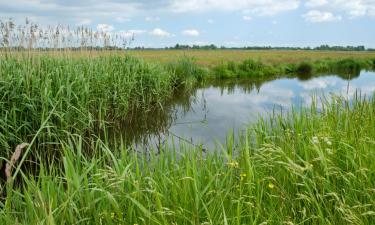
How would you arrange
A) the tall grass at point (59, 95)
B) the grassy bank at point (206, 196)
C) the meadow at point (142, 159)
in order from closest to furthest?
1. the grassy bank at point (206, 196)
2. the meadow at point (142, 159)
3. the tall grass at point (59, 95)

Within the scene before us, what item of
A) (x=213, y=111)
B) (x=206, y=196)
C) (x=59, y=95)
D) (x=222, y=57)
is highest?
(x=222, y=57)

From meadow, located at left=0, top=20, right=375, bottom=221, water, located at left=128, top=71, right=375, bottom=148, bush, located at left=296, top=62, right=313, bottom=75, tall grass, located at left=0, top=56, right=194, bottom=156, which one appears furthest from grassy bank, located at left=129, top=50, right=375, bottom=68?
meadow, located at left=0, top=20, right=375, bottom=221

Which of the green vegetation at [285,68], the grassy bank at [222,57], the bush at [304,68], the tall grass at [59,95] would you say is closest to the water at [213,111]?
the tall grass at [59,95]

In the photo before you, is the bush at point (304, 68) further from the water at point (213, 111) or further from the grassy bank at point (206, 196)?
the grassy bank at point (206, 196)

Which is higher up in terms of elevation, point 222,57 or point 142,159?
point 222,57

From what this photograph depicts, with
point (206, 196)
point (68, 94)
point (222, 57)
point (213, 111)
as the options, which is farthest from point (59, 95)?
point (222, 57)

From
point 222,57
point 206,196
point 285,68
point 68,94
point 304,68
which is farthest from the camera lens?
point 222,57

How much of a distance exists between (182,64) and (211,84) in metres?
3.94

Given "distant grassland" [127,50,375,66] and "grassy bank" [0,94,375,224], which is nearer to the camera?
"grassy bank" [0,94,375,224]

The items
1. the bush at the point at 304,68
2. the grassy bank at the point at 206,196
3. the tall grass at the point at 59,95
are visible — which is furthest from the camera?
the bush at the point at 304,68


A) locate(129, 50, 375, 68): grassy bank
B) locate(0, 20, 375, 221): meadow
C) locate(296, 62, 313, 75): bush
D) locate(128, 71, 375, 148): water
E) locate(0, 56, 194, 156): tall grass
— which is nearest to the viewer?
locate(0, 20, 375, 221): meadow

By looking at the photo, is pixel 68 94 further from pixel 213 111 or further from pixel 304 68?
pixel 304 68

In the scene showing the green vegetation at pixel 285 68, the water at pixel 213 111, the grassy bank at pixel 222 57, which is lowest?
the water at pixel 213 111

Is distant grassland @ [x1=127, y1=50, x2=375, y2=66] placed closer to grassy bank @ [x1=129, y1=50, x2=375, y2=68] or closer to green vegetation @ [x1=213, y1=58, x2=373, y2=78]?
grassy bank @ [x1=129, y1=50, x2=375, y2=68]
